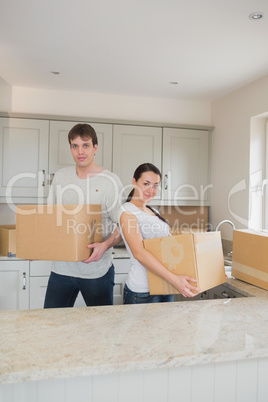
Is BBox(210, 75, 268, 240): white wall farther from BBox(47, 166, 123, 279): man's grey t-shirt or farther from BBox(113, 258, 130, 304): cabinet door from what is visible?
BBox(47, 166, 123, 279): man's grey t-shirt

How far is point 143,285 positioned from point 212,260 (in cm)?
33

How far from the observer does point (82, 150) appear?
5.76 feet

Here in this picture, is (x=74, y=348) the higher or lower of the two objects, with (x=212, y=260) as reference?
lower

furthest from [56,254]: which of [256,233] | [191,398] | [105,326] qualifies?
[256,233]

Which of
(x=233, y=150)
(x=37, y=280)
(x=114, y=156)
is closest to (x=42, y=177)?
(x=114, y=156)

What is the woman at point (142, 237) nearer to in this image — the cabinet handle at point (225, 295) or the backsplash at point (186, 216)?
the cabinet handle at point (225, 295)

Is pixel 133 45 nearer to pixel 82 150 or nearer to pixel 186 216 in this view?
pixel 82 150

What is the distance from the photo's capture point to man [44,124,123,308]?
5.81ft

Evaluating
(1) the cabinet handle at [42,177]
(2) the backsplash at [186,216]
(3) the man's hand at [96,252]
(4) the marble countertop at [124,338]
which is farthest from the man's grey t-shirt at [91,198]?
(2) the backsplash at [186,216]

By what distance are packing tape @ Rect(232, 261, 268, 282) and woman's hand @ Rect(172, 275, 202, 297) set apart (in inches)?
16.1

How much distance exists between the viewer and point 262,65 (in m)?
2.61

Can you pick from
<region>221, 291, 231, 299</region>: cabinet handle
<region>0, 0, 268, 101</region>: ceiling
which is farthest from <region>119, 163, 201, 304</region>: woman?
<region>0, 0, 268, 101</region>: ceiling

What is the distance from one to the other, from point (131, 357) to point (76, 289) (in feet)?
3.07

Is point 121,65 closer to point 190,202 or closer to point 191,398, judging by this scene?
point 190,202
